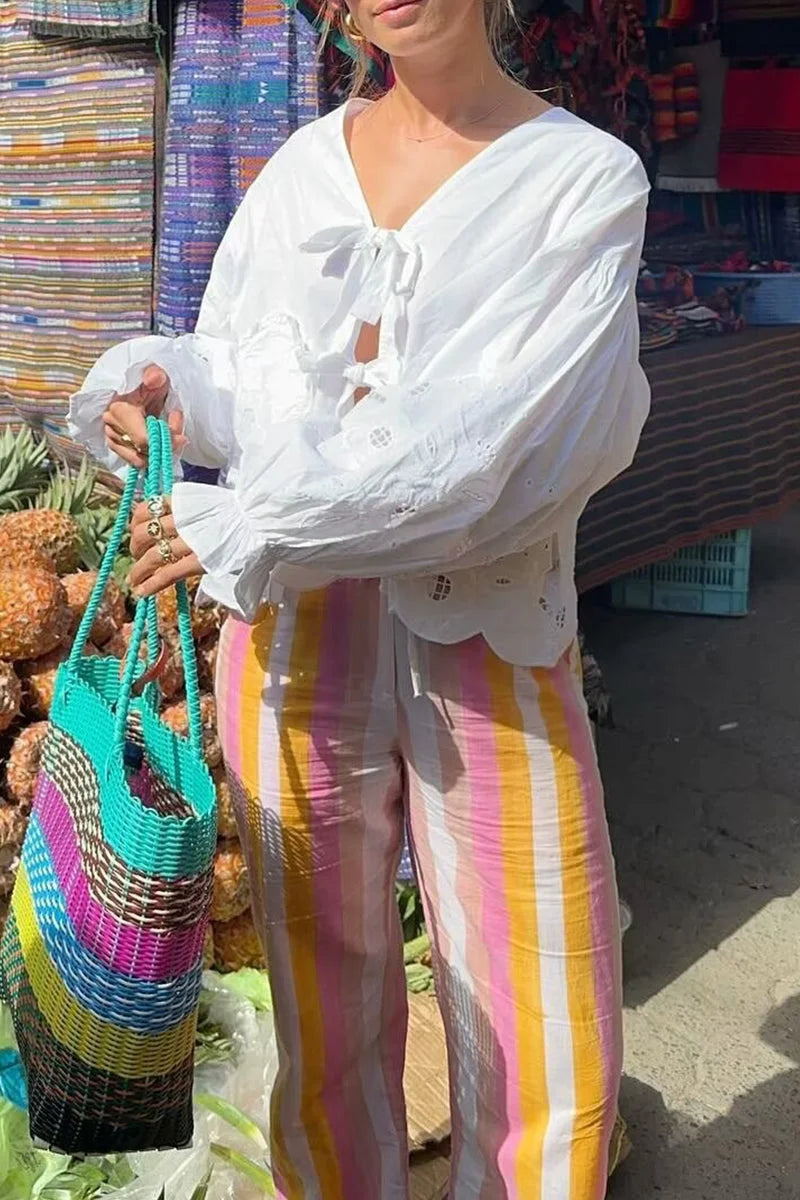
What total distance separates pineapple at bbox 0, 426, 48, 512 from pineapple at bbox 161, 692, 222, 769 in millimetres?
863

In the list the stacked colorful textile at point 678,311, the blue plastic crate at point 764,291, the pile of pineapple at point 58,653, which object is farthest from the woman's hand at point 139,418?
the blue plastic crate at point 764,291

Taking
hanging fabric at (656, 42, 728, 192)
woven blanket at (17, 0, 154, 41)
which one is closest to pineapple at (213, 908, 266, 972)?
woven blanket at (17, 0, 154, 41)

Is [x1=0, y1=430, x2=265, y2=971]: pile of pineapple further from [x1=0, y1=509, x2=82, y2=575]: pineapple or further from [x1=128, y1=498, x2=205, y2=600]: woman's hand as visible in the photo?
[x1=128, y1=498, x2=205, y2=600]: woman's hand

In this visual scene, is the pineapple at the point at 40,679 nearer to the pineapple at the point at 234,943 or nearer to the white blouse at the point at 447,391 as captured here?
the pineapple at the point at 234,943

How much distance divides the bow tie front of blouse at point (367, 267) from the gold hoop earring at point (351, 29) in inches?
11.2

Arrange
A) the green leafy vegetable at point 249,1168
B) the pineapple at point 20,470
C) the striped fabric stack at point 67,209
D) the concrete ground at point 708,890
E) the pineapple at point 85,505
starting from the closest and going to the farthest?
the green leafy vegetable at point 249,1168 < the concrete ground at point 708,890 < the pineapple at point 85,505 < the striped fabric stack at point 67,209 < the pineapple at point 20,470

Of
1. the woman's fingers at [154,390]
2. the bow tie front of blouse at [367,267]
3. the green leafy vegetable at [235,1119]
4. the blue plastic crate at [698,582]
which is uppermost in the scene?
the bow tie front of blouse at [367,267]

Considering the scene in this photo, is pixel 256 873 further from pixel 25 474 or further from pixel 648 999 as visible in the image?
pixel 25 474

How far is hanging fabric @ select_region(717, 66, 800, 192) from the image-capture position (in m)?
5.83

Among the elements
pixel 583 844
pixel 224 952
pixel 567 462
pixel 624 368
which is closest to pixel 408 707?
pixel 583 844

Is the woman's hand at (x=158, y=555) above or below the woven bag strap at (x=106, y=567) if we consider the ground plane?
above

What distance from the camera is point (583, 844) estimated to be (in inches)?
66.4

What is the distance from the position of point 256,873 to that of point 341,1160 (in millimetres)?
462

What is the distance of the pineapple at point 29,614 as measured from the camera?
108 inches
